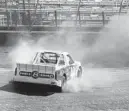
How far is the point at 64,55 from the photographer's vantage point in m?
10.9

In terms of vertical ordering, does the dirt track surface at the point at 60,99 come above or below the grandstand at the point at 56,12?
below

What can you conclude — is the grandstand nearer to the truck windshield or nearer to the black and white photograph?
the black and white photograph

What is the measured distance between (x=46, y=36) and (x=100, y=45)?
2936mm

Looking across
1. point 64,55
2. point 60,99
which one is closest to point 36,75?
point 60,99

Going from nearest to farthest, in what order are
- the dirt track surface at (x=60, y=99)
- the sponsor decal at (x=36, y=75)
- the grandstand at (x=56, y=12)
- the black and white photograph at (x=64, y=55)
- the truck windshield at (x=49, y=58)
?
the dirt track surface at (x=60, y=99) → the black and white photograph at (x=64, y=55) → the sponsor decal at (x=36, y=75) → the truck windshield at (x=49, y=58) → the grandstand at (x=56, y=12)

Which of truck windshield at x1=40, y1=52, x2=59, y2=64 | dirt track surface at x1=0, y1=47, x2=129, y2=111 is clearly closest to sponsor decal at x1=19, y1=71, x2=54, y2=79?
dirt track surface at x1=0, y1=47, x2=129, y2=111

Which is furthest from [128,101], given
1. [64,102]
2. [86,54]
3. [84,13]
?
[84,13]

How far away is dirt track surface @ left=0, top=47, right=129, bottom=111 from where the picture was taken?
25.0 feet

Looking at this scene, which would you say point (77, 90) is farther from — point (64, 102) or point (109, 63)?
point (109, 63)

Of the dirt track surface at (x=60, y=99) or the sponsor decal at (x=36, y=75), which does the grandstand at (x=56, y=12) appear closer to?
the dirt track surface at (x=60, y=99)

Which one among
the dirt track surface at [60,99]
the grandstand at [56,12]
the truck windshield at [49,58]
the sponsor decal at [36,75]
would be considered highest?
the grandstand at [56,12]

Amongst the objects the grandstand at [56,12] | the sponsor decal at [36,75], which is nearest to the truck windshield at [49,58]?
the sponsor decal at [36,75]

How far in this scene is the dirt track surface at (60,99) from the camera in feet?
25.0

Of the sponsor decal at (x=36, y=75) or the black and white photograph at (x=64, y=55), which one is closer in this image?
the black and white photograph at (x=64, y=55)
